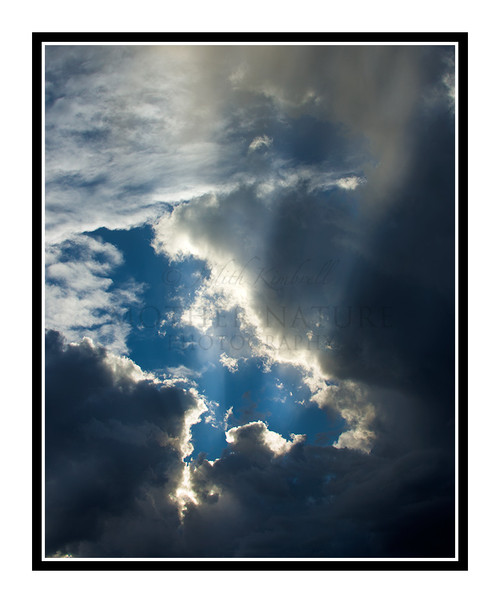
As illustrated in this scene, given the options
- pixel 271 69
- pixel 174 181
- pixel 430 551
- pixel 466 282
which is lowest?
pixel 430 551

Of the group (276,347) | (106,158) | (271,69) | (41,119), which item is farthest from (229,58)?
(276,347)

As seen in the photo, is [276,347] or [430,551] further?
[276,347]

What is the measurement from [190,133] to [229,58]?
99.0 inches

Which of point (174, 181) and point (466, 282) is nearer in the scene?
point (466, 282)

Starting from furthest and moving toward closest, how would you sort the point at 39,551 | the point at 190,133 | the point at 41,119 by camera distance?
the point at 190,133, the point at 41,119, the point at 39,551

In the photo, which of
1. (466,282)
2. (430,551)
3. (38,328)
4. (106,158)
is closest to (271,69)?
(106,158)

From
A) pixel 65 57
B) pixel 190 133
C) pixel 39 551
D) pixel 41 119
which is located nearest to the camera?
pixel 39 551

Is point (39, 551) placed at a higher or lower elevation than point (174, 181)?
lower

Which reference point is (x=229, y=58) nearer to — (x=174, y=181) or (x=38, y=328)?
(x=174, y=181)

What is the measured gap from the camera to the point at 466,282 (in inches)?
385

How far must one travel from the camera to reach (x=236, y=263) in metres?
11.5

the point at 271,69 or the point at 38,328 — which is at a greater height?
the point at 271,69

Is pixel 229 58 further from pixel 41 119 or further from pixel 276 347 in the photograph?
pixel 276 347

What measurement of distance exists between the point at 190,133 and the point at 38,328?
25.3ft
